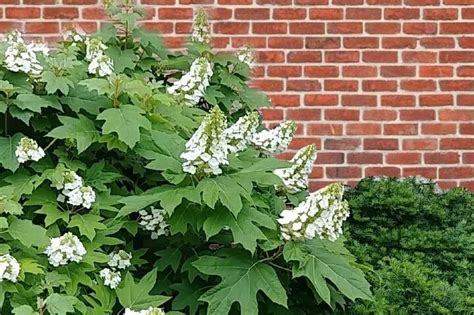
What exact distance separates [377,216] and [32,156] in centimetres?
217

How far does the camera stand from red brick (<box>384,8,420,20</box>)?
14.1ft

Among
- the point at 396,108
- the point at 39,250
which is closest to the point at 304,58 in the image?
the point at 396,108

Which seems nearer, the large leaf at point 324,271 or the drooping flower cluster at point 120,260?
the large leaf at point 324,271

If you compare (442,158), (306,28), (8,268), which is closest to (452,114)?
(442,158)

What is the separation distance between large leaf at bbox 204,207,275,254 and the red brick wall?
7.33ft

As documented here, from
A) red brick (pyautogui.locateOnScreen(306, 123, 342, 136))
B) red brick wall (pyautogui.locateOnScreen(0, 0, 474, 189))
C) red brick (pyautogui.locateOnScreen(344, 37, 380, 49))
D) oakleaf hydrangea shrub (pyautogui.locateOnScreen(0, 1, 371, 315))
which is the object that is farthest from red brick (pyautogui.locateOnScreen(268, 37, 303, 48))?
oakleaf hydrangea shrub (pyautogui.locateOnScreen(0, 1, 371, 315))

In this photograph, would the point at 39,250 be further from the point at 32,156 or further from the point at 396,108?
the point at 396,108

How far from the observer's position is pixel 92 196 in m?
2.20

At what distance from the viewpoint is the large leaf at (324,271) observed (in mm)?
2119

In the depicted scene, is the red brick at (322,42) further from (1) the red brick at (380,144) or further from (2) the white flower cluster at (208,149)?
(2) the white flower cluster at (208,149)

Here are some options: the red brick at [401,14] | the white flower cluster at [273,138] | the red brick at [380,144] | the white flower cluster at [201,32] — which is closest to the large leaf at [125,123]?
→ the white flower cluster at [273,138]

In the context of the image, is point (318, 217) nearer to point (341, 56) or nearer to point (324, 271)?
point (324, 271)

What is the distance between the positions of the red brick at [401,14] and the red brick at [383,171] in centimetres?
91

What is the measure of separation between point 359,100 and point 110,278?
101 inches
